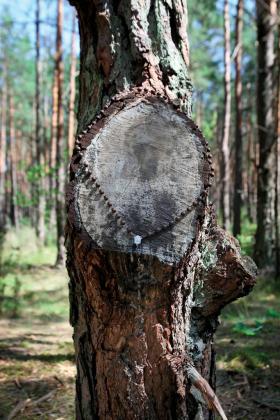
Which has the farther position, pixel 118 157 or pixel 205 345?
pixel 205 345

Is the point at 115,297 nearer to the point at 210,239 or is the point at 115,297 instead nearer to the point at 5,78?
the point at 210,239

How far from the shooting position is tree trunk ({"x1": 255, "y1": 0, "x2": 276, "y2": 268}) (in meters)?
8.06

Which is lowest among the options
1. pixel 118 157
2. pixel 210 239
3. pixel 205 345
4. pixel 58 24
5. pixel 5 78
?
pixel 205 345

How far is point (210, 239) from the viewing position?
206cm

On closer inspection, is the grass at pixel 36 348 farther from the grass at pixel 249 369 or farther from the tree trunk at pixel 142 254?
the tree trunk at pixel 142 254

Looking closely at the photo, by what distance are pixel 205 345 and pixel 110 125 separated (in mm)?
1108

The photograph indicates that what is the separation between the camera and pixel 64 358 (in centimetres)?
432

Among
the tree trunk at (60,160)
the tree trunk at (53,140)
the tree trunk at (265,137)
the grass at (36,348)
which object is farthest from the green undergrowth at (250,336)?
the tree trunk at (53,140)

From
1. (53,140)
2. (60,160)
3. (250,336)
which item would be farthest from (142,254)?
(53,140)

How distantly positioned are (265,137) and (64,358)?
5797 millimetres

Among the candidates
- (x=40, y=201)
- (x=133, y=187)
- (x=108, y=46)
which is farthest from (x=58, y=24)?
(x=133, y=187)

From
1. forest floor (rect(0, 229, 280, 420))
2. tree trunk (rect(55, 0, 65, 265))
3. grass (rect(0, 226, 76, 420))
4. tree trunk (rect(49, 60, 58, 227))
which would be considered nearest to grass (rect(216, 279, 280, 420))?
forest floor (rect(0, 229, 280, 420))

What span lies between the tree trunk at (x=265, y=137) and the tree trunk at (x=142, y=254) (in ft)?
20.7

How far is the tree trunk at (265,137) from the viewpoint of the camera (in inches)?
317
